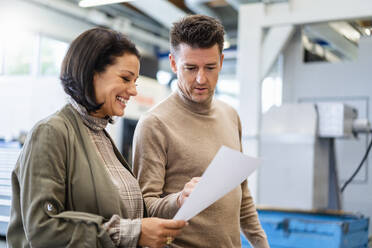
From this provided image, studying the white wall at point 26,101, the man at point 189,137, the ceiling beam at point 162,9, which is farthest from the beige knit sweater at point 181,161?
the ceiling beam at point 162,9

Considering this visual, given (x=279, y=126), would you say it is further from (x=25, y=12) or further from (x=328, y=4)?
(x=25, y=12)

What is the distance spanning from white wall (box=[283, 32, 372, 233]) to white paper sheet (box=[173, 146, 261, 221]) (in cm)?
251

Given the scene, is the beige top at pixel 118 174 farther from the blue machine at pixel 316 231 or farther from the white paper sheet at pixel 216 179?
the blue machine at pixel 316 231

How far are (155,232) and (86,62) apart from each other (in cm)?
36

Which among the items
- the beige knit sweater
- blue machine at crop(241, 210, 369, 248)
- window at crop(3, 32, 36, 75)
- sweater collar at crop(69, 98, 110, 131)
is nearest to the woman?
sweater collar at crop(69, 98, 110, 131)

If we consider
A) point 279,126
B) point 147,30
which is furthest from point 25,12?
point 279,126

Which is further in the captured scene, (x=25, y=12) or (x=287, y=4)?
(x=25, y=12)

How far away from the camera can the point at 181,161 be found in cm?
115

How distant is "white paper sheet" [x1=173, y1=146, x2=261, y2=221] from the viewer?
0.84 metres

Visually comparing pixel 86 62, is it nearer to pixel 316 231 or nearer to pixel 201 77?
pixel 201 77

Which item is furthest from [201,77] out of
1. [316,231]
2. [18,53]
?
[18,53]

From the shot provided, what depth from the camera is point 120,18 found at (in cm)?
648

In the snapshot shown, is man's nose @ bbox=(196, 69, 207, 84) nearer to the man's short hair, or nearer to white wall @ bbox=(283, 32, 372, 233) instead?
the man's short hair

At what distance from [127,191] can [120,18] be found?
5846 millimetres
